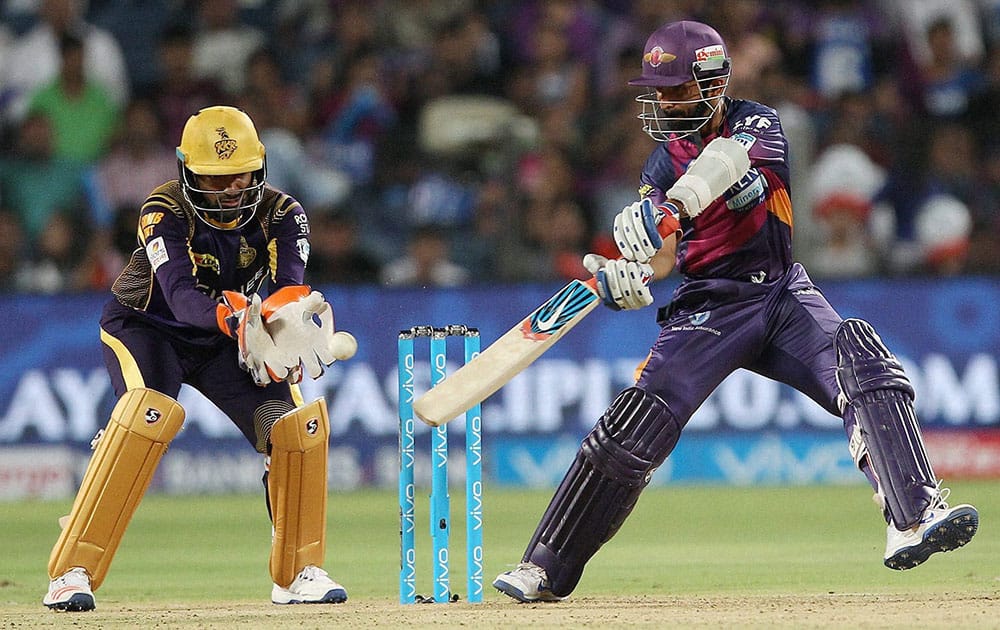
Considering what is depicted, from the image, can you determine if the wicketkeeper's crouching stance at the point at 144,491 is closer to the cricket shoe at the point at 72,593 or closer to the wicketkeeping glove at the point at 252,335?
the cricket shoe at the point at 72,593

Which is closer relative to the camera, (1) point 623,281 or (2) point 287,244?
(1) point 623,281

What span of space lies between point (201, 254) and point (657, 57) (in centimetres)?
182

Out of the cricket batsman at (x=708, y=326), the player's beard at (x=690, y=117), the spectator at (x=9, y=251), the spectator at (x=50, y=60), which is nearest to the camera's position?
the cricket batsman at (x=708, y=326)

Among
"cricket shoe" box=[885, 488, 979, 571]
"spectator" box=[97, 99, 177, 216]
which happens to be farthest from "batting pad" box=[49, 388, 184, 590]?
"spectator" box=[97, 99, 177, 216]

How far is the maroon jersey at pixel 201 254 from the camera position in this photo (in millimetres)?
6207

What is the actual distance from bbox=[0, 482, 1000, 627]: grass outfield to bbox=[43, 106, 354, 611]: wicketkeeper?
0.28 metres

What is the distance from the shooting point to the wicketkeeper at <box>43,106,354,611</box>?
5938 millimetres

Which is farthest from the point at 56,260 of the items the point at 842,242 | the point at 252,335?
the point at 252,335

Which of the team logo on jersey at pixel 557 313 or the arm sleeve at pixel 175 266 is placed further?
the arm sleeve at pixel 175 266

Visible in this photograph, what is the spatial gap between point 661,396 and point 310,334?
4.03 ft

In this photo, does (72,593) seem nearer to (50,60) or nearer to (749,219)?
(749,219)

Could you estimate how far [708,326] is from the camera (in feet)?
19.7

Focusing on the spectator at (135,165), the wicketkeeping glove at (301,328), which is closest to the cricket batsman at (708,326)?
the wicketkeeping glove at (301,328)

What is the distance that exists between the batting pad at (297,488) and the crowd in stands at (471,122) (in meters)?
5.33
